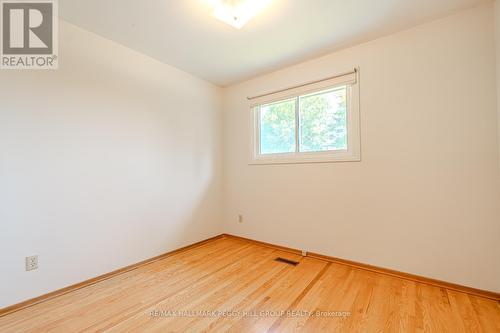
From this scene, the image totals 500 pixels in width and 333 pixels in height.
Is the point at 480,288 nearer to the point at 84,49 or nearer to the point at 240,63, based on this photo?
the point at 240,63

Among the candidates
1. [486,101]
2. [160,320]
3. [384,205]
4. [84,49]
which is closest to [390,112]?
[486,101]

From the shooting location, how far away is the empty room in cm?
173

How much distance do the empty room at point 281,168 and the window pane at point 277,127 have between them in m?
0.07

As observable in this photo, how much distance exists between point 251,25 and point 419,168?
2.13m

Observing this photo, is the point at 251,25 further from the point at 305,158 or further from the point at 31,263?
the point at 31,263

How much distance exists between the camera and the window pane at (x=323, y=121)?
2.58 metres

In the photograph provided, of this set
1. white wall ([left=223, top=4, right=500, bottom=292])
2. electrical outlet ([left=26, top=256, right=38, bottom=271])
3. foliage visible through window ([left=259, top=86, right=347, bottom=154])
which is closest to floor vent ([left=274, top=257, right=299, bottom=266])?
white wall ([left=223, top=4, right=500, bottom=292])

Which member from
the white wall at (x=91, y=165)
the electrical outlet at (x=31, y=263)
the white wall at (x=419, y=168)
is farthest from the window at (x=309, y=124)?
the electrical outlet at (x=31, y=263)

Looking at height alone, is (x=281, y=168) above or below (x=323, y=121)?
below

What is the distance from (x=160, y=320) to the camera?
62.6 inches

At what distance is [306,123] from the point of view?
9.46 ft

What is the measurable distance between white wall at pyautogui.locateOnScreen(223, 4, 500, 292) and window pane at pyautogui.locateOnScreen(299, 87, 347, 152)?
231 millimetres

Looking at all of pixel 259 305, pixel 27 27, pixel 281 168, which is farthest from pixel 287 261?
pixel 27 27

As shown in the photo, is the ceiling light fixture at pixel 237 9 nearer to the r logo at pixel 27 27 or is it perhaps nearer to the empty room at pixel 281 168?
the empty room at pixel 281 168
